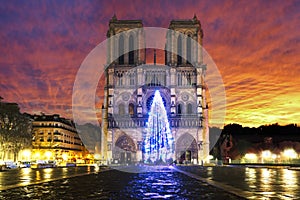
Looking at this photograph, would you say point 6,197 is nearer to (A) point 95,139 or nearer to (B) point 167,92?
(B) point 167,92

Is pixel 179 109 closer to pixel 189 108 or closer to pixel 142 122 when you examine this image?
pixel 189 108

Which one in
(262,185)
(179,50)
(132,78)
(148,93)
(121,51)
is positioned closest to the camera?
(262,185)

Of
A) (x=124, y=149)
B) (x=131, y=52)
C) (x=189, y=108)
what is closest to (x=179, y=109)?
(x=189, y=108)


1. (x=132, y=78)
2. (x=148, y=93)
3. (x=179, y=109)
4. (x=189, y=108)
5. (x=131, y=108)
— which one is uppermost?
(x=132, y=78)

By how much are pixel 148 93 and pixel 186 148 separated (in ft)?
49.9

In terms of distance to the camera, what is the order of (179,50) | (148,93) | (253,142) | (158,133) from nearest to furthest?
(158,133)
(148,93)
(179,50)
(253,142)

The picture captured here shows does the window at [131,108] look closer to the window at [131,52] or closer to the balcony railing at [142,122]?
the balcony railing at [142,122]

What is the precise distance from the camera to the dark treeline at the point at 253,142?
10288 cm

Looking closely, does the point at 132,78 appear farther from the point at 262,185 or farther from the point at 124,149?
the point at 262,185

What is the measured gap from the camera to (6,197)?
16.2 metres

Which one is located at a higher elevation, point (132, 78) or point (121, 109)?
point (132, 78)

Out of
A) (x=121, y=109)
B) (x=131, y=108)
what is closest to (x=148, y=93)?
(x=131, y=108)

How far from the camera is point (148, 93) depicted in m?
98.6

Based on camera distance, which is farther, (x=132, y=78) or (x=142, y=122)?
(x=132, y=78)
